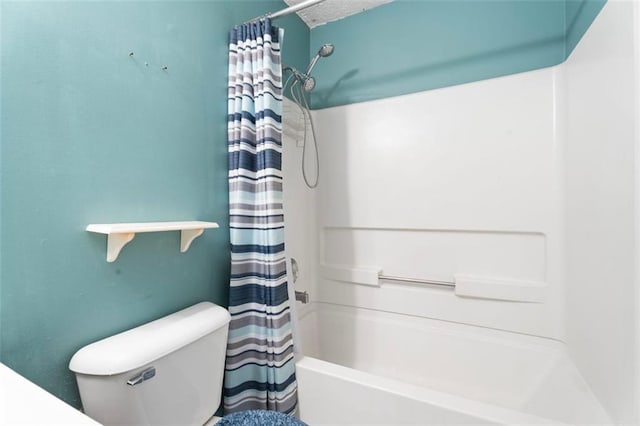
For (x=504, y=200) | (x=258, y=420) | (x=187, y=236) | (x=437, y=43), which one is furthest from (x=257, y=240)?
(x=437, y=43)

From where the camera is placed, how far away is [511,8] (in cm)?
143

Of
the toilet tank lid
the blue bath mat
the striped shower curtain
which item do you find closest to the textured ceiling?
the striped shower curtain

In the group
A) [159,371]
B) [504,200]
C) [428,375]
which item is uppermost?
[504,200]

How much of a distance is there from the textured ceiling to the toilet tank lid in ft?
5.74

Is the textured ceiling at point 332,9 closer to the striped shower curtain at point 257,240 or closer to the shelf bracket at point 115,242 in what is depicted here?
the striped shower curtain at point 257,240

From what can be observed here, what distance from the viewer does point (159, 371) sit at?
75cm

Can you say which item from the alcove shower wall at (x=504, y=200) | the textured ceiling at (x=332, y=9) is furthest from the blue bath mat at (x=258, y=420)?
the textured ceiling at (x=332, y=9)

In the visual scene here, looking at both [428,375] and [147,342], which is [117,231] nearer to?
[147,342]

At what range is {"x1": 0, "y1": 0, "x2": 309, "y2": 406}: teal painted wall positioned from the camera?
2.10 feet

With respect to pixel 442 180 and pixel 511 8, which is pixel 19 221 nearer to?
pixel 442 180

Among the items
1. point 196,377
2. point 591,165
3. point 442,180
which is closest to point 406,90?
point 442,180

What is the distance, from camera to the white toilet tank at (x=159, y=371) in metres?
0.67

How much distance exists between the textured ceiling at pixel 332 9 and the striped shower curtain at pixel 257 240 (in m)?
0.76

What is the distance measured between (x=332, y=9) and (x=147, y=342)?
1.97m
